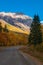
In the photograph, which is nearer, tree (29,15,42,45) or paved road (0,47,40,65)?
paved road (0,47,40,65)

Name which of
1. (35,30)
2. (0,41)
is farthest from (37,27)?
(0,41)

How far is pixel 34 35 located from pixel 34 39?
1.99 meters

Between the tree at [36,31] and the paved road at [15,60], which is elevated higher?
the tree at [36,31]

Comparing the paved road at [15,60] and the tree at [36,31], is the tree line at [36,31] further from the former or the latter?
the paved road at [15,60]

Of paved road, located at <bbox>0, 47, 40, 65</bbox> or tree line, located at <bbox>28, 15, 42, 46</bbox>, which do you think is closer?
paved road, located at <bbox>0, 47, 40, 65</bbox>

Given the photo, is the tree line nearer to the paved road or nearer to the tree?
the tree

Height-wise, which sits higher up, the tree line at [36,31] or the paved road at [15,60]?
the tree line at [36,31]

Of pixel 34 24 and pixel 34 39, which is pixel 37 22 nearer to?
pixel 34 24

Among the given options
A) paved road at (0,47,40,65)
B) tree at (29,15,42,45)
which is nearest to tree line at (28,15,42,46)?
tree at (29,15,42,45)

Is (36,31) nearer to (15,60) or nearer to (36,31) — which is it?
(36,31)

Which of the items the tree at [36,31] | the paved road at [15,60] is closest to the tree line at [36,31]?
the tree at [36,31]

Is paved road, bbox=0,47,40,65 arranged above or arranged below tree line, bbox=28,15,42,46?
below

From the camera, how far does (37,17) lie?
96.8m

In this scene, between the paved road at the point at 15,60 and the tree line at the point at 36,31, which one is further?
the tree line at the point at 36,31
